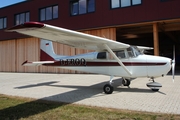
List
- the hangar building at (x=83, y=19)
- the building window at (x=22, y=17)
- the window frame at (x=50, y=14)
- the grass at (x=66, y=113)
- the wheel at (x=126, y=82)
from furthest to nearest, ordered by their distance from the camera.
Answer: the building window at (x=22, y=17), the window frame at (x=50, y=14), the hangar building at (x=83, y=19), the wheel at (x=126, y=82), the grass at (x=66, y=113)

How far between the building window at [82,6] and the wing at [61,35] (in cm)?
936

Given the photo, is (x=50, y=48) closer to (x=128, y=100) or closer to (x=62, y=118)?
(x=128, y=100)

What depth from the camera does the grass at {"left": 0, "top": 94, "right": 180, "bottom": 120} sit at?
4762 millimetres

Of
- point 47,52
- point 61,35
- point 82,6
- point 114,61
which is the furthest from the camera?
point 82,6

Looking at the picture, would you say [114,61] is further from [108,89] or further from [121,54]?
[108,89]

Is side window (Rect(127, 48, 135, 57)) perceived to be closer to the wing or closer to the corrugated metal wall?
the wing

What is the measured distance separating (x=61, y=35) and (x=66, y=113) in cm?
269

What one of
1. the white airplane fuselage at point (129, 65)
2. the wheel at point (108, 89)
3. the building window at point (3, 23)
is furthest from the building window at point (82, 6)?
the wheel at point (108, 89)

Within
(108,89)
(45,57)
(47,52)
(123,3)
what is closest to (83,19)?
(123,3)

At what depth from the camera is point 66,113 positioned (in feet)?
17.2

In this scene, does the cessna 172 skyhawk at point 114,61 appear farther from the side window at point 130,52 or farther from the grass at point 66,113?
the grass at point 66,113

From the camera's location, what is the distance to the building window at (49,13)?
1991cm

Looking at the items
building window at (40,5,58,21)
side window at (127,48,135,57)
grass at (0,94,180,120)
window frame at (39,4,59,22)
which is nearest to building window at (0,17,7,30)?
window frame at (39,4,59,22)

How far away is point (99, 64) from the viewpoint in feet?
30.3
